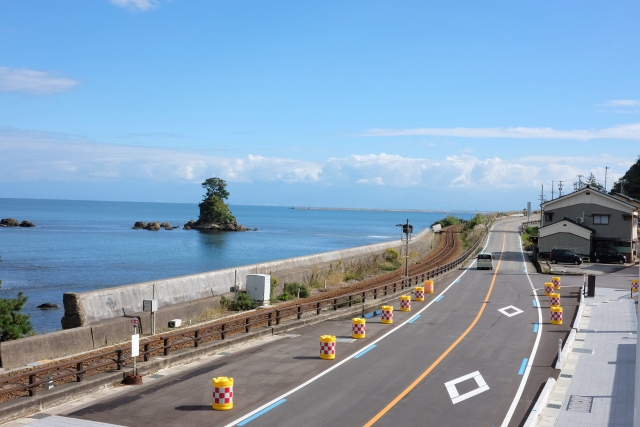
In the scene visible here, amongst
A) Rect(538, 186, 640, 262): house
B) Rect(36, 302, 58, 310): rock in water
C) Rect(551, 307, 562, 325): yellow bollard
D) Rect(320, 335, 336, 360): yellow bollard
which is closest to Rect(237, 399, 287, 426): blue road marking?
Rect(320, 335, 336, 360): yellow bollard

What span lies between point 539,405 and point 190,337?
436 inches

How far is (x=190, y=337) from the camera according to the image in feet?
65.7

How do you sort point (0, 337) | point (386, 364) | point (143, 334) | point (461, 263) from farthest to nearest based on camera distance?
point (461, 263) → point (143, 334) → point (0, 337) → point (386, 364)

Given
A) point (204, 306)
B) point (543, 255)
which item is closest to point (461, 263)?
point (543, 255)

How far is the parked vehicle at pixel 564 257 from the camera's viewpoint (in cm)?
5894

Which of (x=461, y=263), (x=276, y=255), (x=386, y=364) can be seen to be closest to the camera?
(x=386, y=364)

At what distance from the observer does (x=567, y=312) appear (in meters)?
30.3

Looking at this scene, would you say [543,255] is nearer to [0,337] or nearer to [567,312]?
[567,312]

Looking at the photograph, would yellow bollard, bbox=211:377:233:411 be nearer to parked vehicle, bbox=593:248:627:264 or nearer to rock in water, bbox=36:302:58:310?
rock in water, bbox=36:302:58:310

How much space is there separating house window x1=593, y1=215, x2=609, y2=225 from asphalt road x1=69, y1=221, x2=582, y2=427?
43002 millimetres

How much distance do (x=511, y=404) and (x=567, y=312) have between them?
17.4 metres

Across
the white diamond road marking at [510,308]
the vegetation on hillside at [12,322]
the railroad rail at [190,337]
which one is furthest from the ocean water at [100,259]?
the white diamond road marking at [510,308]

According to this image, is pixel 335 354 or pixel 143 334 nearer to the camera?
pixel 335 354

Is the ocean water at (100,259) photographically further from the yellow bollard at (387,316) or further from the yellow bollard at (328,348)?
the yellow bollard at (328,348)
